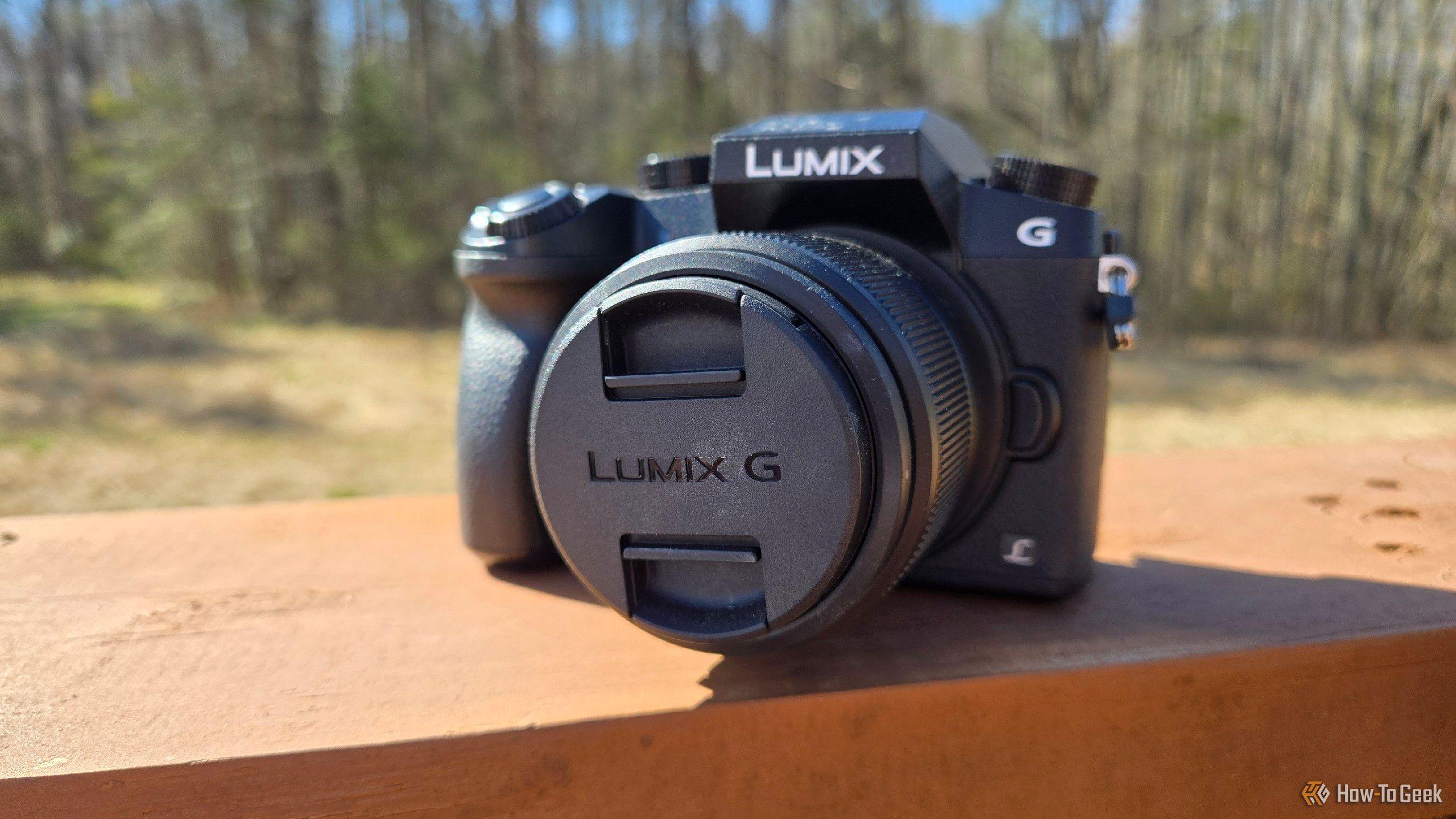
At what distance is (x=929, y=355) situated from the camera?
577mm

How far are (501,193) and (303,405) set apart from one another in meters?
3.01

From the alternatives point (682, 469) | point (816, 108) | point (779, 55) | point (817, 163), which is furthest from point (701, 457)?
point (779, 55)

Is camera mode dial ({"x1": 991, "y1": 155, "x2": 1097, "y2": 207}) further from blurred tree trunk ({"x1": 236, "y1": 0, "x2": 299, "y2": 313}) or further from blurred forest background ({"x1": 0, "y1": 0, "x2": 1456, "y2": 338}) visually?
blurred tree trunk ({"x1": 236, "y1": 0, "x2": 299, "y2": 313})

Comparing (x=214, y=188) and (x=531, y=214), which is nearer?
(x=531, y=214)

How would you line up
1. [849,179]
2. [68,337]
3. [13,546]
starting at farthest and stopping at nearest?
[68,337]
[13,546]
[849,179]

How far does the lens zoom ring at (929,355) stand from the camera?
1.81 ft

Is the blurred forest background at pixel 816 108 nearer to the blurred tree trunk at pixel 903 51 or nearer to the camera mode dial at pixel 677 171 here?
the blurred tree trunk at pixel 903 51

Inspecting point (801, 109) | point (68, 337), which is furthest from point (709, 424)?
point (801, 109)

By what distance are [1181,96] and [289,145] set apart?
5.97 metres

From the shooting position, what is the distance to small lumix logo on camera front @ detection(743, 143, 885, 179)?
2.25 ft

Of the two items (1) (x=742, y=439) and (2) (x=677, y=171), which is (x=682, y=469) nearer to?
(1) (x=742, y=439)

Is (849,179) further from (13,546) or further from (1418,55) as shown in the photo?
(1418,55)

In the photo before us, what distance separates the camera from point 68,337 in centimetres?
509

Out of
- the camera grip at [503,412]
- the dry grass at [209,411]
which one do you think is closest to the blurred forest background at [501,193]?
the dry grass at [209,411]
